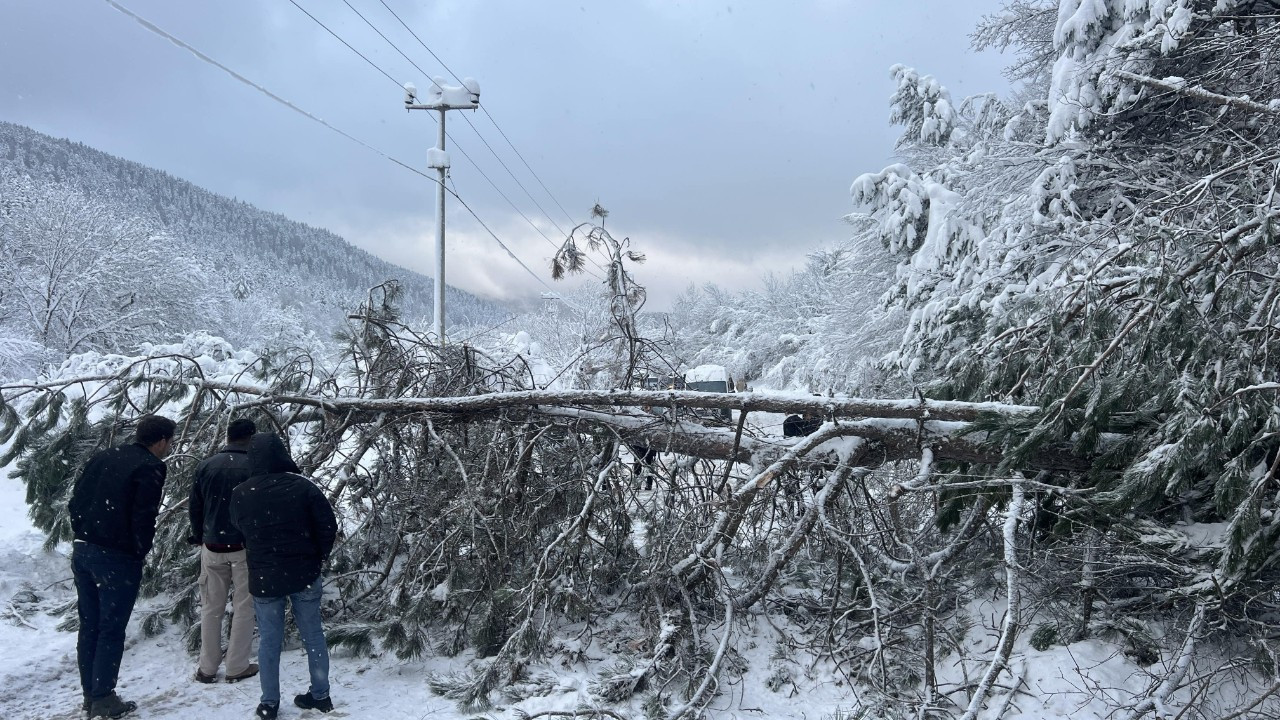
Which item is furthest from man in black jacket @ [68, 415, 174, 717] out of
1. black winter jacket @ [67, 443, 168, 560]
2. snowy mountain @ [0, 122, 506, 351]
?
snowy mountain @ [0, 122, 506, 351]

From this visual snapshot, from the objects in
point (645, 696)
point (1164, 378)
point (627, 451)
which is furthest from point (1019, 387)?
point (645, 696)

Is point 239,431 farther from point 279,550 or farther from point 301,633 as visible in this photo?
point 301,633

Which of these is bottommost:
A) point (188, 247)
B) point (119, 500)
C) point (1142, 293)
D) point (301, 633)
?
point (301, 633)

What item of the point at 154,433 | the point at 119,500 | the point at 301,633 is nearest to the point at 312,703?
the point at 301,633

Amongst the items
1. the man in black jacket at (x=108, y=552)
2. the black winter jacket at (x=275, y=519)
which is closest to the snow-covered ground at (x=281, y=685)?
the man in black jacket at (x=108, y=552)

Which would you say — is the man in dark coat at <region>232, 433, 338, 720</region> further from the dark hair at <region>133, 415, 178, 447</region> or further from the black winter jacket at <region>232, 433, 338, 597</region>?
the dark hair at <region>133, 415, 178, 447</region>

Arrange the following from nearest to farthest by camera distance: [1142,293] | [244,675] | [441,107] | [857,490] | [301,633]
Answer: [301,633], [1142,293], [244,675], [857,490], [441,107]

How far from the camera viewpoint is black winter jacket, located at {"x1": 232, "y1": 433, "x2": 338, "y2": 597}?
3.50m

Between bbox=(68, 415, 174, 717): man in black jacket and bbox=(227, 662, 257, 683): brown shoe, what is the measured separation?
45 cm

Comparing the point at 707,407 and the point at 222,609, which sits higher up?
the point at 707,407

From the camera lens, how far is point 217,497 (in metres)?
3.76

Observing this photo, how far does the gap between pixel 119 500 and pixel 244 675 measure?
1.22m

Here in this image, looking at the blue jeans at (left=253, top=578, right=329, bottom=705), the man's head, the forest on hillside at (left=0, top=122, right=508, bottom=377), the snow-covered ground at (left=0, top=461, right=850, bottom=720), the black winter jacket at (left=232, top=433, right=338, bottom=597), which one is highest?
the forest on hillside at (left=0, top=122, right=508, bottom=377)

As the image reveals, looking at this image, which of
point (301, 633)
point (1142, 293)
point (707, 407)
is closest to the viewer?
point (301, 633)
